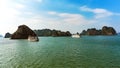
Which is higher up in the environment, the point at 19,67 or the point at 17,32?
the point at 17,32

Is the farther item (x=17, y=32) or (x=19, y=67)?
(x=17, y=32)

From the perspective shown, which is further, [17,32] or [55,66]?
[17,32]

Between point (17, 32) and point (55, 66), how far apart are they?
17574 cm

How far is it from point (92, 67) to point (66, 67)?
14.7ft

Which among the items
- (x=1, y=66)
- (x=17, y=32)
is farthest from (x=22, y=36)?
(x=1, y=66)

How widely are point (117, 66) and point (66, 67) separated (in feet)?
29.6

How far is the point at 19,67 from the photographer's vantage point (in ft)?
92.0

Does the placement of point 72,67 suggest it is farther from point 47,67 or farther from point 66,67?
point 47,67

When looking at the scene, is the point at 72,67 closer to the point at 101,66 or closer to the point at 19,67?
the point at 101,66

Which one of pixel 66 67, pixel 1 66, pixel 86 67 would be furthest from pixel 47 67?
pixel 1 66

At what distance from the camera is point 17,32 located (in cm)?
19625

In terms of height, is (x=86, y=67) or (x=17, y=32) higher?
(x=17, y=32)

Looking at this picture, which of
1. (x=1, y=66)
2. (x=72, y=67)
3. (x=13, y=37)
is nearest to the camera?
(x=72, y=67)

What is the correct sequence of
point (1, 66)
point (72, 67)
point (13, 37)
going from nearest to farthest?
point (72, 67)
point (1, 66)
point (13, 37)
